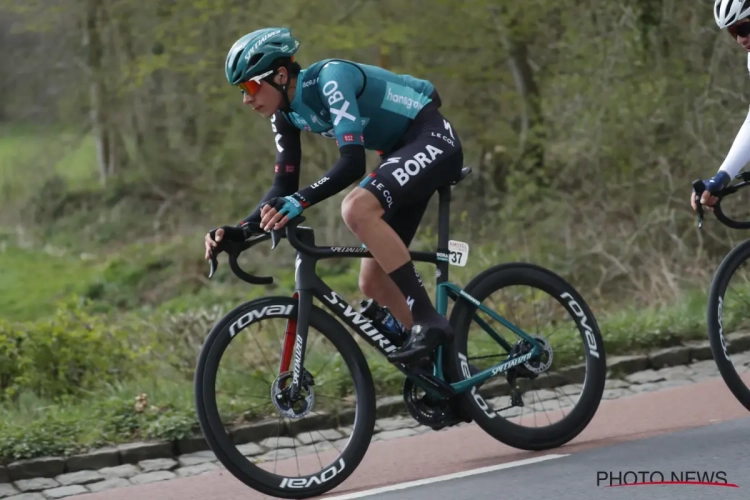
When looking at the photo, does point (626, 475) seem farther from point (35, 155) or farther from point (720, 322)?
point (35, 155)

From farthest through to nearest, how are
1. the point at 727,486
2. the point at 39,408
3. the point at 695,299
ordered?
the point at 695,299
the point at 39,408
the point at 727,486

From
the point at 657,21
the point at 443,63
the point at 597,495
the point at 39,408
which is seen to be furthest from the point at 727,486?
the point at 443,63

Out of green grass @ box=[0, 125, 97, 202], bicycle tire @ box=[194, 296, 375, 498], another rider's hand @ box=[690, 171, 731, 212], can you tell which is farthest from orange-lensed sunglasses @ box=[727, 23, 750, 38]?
green grass @ box=[0, 125, 97, 202]

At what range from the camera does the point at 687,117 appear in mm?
11406

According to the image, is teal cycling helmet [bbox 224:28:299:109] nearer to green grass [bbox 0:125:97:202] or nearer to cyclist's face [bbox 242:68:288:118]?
cyclist's face [bbox 242:68:288:118]

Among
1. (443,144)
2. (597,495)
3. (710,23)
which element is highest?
A: (710,23)

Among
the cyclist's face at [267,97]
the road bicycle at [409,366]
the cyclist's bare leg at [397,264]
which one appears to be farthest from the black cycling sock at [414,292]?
the cyclist's face at [267,97]

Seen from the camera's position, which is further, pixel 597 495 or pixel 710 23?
pixel 710 23

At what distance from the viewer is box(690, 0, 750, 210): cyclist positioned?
536cm

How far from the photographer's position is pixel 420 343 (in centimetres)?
530

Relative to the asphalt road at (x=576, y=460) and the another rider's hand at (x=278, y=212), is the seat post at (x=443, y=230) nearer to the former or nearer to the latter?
the another rider's hand at (x=278, y=212)

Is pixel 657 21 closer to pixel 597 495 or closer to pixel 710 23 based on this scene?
pixel 710 23

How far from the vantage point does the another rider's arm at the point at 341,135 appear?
16.6 ft

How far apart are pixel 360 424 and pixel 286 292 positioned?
36.2 feet
